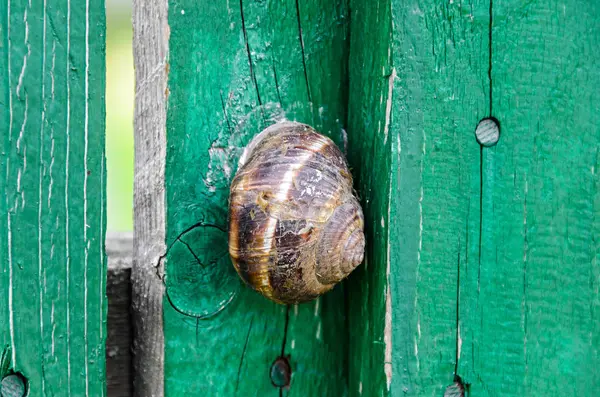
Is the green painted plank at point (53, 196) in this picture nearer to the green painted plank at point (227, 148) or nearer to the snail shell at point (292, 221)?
the green painted plank at point (227, 148)

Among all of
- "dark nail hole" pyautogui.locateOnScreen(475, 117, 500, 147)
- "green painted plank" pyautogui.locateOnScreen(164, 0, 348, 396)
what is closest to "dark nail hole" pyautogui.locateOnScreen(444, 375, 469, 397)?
"green painted plank" pyautogui.locateOnScreen(164, 0, 348, 396)

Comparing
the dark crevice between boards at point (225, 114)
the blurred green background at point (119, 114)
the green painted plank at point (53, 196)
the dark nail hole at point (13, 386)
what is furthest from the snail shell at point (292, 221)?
the blurred green background at point (119, 114)

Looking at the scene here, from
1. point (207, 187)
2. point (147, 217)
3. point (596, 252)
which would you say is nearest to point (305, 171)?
point (207, 187)

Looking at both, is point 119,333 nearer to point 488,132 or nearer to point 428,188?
point 428,188

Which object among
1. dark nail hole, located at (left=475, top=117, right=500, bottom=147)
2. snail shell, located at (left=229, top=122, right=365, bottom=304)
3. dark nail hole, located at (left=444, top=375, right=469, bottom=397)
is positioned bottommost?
dark nail hole, located at (left=444, top=375, right=469, bottom=397)

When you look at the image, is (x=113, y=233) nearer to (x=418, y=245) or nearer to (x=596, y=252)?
(x=418, y=245)

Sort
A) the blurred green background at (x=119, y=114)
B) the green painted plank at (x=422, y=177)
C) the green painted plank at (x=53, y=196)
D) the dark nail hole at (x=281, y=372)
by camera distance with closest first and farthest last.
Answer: the green painted plank at (x=53, y=196) < the green painted plank at (x=422, y=177) < the dark nail hole at (x=281, y=372) < the blurred green background at (x=119, y=114)

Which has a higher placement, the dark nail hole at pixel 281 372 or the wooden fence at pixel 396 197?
the wooden fence at pixel 396 197

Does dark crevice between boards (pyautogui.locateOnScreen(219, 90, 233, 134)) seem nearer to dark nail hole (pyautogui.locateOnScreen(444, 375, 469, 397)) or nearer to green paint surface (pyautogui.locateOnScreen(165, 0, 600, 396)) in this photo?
green paint surface (pyautogui.locateOnScreen(165, 0, 600, 396))
